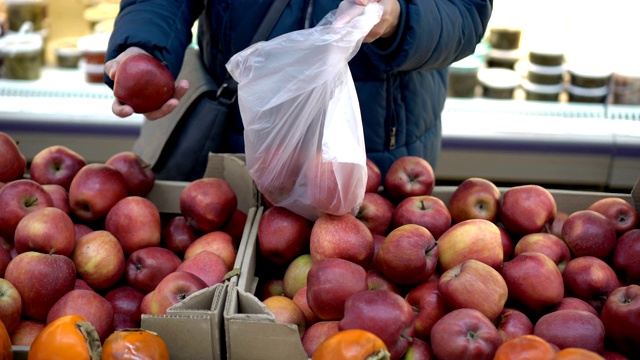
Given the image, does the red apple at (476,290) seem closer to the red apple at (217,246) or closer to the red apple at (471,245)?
the red apple at (471,245)

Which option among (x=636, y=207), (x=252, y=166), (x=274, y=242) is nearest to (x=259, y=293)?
(x=274, y=242)

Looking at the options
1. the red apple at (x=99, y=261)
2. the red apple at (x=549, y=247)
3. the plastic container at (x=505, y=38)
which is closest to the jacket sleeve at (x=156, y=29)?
the red apple at (x=99, y=261)

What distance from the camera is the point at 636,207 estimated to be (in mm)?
1743

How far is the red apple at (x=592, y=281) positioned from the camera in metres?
1.42

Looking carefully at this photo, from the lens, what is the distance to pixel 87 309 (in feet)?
4.43

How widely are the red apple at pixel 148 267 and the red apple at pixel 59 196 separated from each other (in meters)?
0.24

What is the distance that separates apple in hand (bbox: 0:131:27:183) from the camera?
5.78 ft

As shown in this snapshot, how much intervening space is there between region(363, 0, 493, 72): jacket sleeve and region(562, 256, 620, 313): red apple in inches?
22.5

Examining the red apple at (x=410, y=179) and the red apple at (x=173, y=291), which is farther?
the red apple at (x=410, y=179)

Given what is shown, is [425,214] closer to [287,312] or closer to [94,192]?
[287,312]

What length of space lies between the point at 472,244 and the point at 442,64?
0.53 metres

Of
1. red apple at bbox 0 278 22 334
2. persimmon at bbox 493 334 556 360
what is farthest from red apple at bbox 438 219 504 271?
red apple at bbox 0 278 22 334

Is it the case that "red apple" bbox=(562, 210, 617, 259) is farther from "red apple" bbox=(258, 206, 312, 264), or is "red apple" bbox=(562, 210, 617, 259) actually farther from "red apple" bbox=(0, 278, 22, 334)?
"red apple" bbox=(0, 278, 22, 334)

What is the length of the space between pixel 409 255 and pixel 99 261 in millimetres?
641
